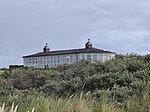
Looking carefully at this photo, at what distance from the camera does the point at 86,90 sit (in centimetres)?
1232

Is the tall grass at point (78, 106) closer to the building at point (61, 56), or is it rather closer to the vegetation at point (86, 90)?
the vegetation at point (86, 90)

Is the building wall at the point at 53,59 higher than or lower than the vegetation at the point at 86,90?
higher

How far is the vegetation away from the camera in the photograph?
26.8 ft

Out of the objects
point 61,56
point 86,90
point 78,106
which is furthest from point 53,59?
point 78,106

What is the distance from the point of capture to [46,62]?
98.6m

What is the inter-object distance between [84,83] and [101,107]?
450 centimetres

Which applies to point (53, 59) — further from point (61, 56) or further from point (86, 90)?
point (86, 90)

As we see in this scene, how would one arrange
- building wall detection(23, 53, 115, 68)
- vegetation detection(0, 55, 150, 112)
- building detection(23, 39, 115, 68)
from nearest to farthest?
vegetation detection(0, 55, 150, 112) < building wall detection(23, 53, 115, 68) < building detection(23, 39, 115, 68)

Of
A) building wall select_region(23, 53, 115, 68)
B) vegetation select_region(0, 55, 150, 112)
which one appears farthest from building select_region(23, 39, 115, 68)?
vegetation select_region(0, 55, 150, 112)

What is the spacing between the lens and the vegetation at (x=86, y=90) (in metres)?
8.16

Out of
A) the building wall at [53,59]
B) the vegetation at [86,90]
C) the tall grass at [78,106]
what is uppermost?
the building wall at [53,59]

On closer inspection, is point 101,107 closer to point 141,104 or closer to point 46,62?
point 141,104

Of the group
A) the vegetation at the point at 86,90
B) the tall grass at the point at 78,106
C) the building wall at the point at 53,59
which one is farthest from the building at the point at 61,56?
the tall grass at the point at 78,106

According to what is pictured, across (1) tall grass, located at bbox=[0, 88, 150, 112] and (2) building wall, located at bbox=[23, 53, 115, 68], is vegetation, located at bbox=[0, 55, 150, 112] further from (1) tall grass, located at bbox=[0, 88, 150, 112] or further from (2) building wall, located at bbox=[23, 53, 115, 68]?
(2) building wall, located at bbox=[23, 53, 115, 68]
